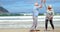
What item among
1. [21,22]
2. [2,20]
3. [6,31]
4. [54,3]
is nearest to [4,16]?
[2,20]

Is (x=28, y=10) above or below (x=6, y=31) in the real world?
above

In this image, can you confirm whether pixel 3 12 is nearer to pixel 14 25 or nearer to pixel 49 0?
pixel 14 25

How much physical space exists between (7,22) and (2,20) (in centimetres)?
37

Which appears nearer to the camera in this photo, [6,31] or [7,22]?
[6,31]

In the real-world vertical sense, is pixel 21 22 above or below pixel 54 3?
below

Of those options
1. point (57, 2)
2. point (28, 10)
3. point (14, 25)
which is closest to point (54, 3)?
point (57, 2)

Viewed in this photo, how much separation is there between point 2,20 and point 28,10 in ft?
6.30

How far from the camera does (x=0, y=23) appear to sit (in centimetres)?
1548

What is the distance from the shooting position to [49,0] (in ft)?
50.7

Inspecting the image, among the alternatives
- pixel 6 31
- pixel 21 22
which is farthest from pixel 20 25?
pixel 6 31

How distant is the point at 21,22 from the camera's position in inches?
608

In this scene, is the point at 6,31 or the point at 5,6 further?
the point at 5,6

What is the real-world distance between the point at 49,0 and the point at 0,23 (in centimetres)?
371

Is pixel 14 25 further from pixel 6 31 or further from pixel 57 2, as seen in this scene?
pixel 57 2
